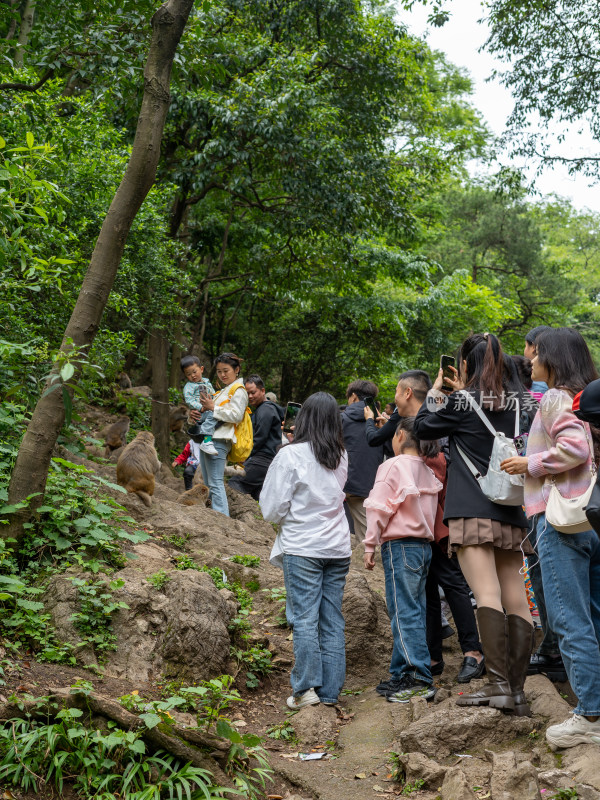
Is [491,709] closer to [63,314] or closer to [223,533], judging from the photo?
[223,533]

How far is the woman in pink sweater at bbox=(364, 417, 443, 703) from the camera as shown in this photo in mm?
4824

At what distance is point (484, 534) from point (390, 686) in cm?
135

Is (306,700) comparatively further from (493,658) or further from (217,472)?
(217,472)

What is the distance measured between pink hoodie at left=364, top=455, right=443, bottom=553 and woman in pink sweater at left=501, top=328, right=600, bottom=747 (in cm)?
113

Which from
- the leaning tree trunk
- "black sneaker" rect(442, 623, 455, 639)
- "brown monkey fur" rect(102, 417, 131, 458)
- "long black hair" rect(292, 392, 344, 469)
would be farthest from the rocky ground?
"brown monkey fur" rect(102, 417, 131, 458)

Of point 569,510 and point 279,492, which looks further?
point 279,492

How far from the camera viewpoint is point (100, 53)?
22.9ft

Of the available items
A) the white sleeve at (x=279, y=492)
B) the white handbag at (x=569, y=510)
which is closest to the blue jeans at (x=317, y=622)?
the white sleeve at (x=279, y=492)

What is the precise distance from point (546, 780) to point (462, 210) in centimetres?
2618

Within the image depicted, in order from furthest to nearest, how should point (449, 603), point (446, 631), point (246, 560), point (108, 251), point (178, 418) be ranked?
1. point (178, 418)
2. point (246, 560)
3. point (446, 631)
4. point (449, 603)
5. point (108, 251)

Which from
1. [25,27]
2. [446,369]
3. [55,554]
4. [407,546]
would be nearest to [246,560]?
[55,554]

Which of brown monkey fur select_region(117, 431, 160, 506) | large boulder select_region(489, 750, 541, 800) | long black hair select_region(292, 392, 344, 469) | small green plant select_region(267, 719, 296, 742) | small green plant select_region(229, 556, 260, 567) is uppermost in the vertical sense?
long black hair select_region(292, 392, 344, 469)

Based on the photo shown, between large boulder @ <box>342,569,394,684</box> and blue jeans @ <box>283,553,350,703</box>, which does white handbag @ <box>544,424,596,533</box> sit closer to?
blue jeans @ <box>283,553,350,703</box>

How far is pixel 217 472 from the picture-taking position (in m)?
8.80
